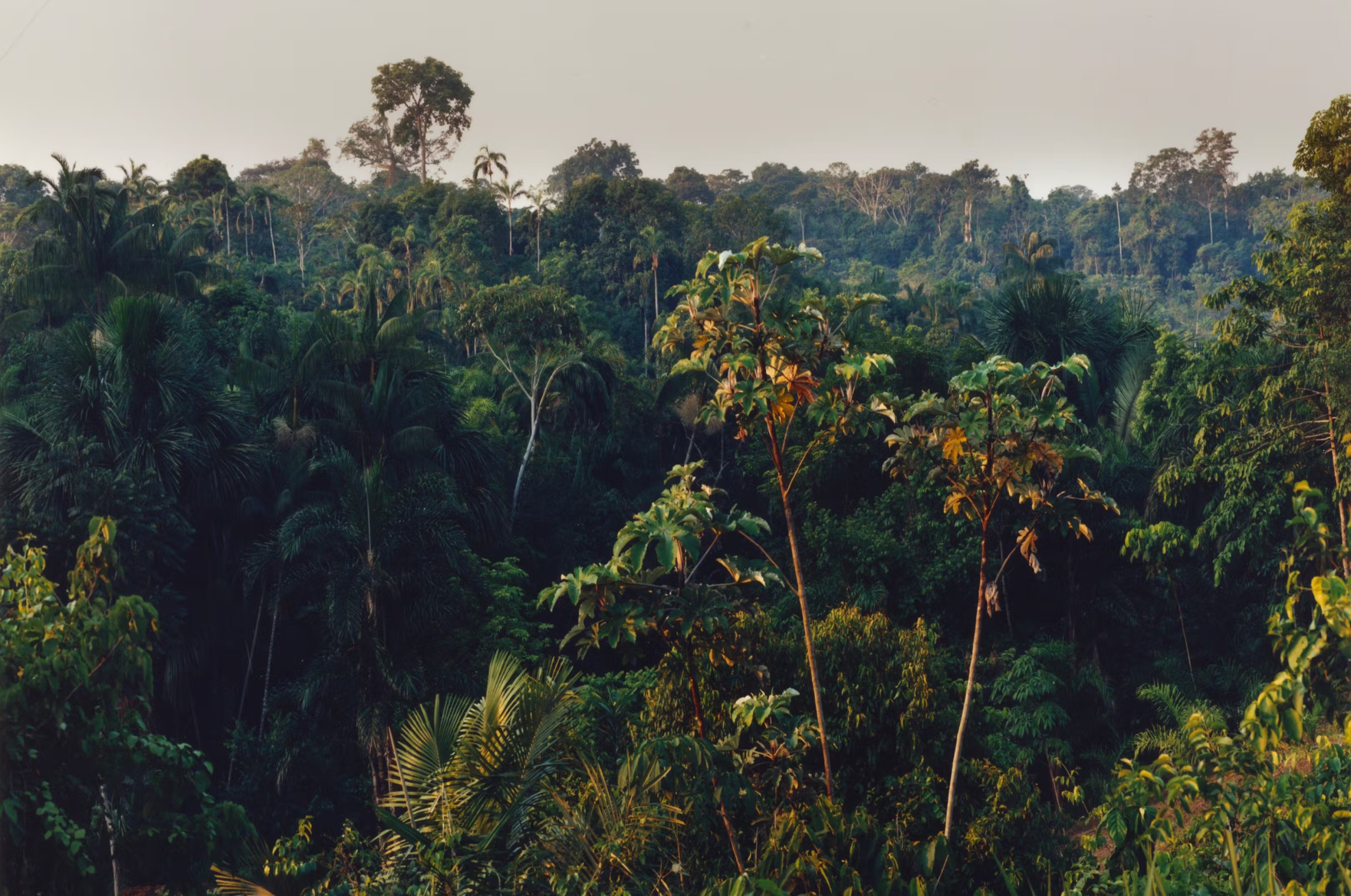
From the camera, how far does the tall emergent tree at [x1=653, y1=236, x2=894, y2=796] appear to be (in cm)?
516

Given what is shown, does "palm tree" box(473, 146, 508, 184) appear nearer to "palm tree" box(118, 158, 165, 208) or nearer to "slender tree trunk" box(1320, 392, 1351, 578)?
"palm tree" box(118, 158, 165, 208)

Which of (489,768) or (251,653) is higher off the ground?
(489,768)

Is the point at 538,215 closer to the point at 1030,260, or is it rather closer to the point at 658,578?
the point at 1030,260

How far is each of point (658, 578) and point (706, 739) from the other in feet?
3.43

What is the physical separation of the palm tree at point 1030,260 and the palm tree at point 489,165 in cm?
1951

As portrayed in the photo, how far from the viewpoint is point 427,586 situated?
12797 millimetres

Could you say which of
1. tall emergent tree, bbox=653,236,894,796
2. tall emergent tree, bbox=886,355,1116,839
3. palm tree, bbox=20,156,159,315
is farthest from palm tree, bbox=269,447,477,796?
tall emergent tree, bbox=886,355,1116,839

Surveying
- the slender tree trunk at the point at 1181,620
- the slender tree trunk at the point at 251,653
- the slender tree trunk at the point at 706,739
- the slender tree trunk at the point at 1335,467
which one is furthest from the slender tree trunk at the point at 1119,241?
the slender tree trunk at the point at 706,739

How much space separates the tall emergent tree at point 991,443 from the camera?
530cm

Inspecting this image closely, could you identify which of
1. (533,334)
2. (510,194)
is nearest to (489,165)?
(510,194)

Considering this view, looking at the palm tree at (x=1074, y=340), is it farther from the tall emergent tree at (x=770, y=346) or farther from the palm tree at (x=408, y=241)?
the palm tree at (x=408, y=241)

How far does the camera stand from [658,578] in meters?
6.02

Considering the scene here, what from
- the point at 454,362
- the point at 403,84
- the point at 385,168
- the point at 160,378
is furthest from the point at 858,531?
the point at 385,168

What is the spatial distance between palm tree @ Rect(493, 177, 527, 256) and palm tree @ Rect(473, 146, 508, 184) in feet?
2.40
